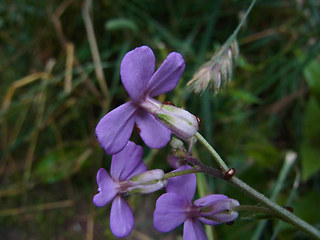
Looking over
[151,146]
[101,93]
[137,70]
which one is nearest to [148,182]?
[151,146]

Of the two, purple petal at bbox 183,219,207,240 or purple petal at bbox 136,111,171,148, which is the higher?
purple petal at bbox 136,111,171,148

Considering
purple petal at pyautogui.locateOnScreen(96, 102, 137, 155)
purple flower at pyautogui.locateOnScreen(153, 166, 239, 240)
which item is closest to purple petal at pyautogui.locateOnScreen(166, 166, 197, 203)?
purple flower at pyautogui.locateOnScreen(153, 166, 239, 240)

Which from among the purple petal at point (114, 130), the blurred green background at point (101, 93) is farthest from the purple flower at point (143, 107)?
the blurred green background at point (101, 93)

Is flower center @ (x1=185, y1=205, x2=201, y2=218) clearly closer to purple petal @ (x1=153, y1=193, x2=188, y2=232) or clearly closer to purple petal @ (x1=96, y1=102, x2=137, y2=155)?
purple petal @ (x1=153, y1=193, x2=188, y2=232)

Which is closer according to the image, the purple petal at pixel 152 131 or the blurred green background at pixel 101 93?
the purple petal at pixel 152 131

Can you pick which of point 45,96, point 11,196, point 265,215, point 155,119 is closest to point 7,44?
point 45,96

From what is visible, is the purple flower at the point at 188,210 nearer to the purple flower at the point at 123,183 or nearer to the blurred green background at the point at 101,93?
the purple flower at the point at 123,183
